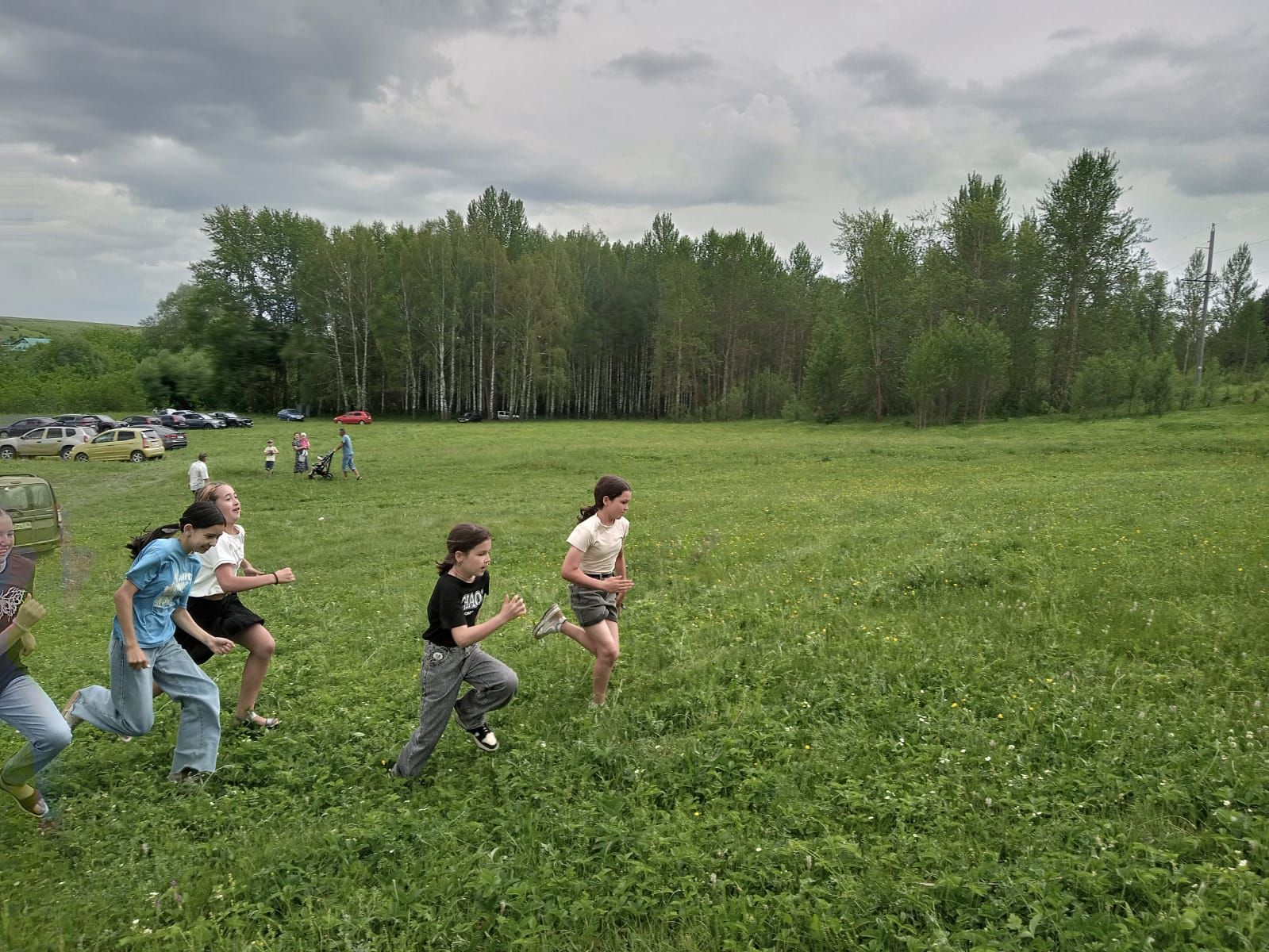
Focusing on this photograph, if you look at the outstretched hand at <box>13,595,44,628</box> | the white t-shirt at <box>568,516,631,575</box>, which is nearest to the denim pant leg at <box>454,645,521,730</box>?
the white t-shirt at <box>568,516,631,575</box>

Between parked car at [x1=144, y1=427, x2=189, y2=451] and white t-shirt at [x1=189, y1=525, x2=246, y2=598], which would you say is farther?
parked car at [x1=144, y1=427, x2=189, y2=451]

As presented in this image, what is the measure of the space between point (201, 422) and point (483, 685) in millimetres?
59814

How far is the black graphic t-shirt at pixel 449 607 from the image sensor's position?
196 inches

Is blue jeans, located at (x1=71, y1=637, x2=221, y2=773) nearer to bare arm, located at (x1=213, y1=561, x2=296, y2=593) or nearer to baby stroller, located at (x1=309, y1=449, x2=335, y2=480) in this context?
bare arm, located at (x1=213, y1=561, x2=296, y2=593)

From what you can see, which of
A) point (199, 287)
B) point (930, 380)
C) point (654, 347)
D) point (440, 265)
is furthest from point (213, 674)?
point (199, 287)

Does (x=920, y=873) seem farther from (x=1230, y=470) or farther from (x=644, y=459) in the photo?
(x=644, y=459)

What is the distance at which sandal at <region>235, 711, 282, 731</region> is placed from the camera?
620 cm

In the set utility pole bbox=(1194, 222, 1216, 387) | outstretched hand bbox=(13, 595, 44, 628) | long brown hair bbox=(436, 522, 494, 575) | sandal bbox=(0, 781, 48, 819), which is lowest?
sandal bbox=(0, 781, 48, 819)

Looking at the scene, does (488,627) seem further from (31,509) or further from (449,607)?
(31,509)

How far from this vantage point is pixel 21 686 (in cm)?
452

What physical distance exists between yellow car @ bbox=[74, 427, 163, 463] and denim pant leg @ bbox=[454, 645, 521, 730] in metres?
37.0

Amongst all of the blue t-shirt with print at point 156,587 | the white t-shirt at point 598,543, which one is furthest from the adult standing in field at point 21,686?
the white t-shirt at point 598,543

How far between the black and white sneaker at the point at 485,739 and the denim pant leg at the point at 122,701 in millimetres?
2286

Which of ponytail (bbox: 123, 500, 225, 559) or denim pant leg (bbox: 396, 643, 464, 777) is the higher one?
ponytail (bbox: 123, 500, 225, 559)
